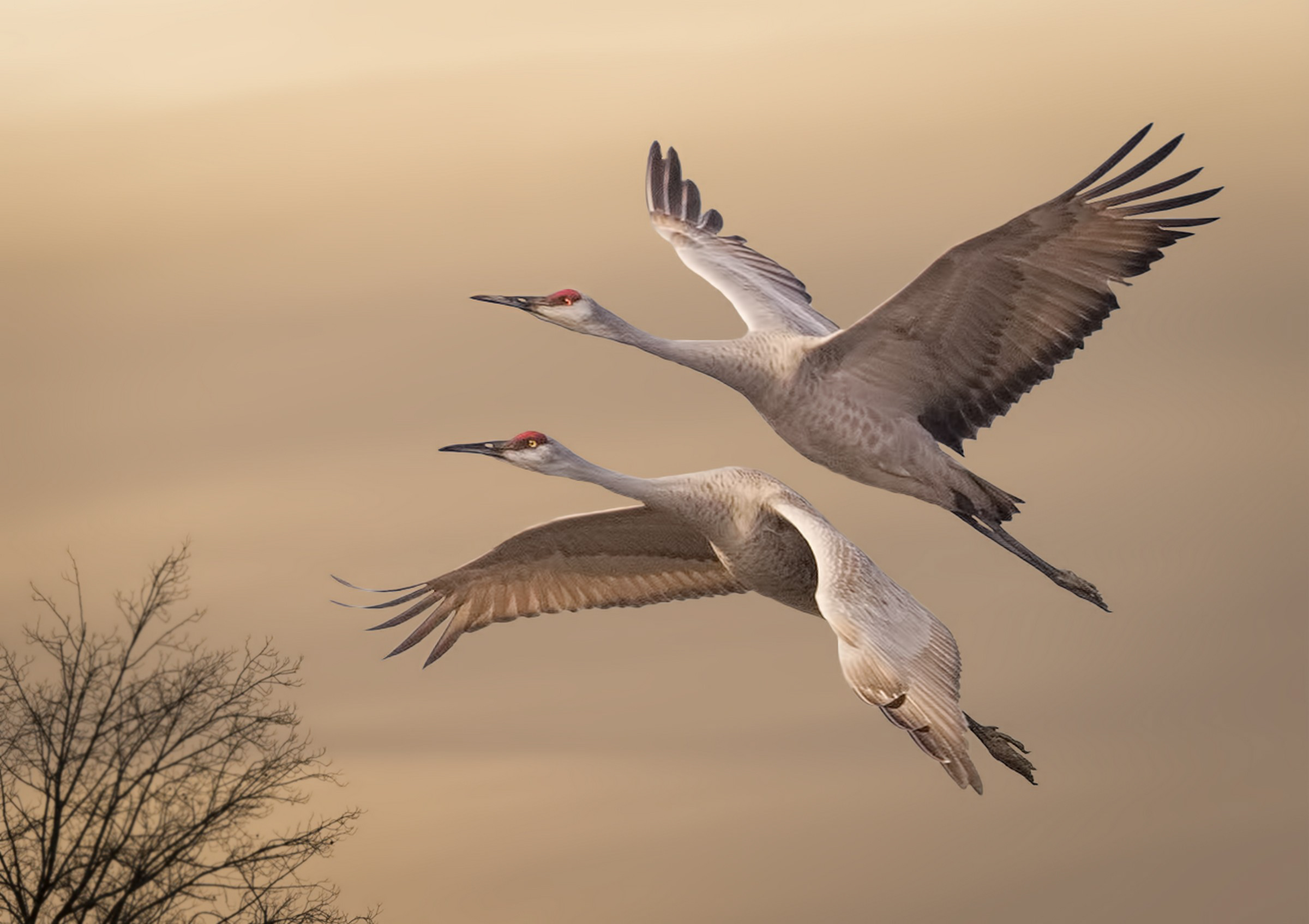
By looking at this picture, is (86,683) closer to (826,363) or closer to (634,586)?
(634,586)

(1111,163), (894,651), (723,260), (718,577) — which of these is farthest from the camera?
(723,260)

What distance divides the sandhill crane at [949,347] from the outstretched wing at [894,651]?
6.20 feet

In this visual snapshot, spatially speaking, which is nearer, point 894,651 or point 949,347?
point 894,651

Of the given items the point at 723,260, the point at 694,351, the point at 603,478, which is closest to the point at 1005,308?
the point at 694,351

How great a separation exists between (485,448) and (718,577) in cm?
267

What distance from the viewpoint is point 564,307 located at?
1262 cm

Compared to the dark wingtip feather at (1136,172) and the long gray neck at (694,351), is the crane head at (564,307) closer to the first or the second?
the long gray neck at (694,351)

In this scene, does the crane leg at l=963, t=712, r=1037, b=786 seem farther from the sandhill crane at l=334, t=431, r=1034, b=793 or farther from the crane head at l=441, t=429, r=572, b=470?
the crane head at l=441, t=429, r=572, b=470

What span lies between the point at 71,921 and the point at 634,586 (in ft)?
26.6

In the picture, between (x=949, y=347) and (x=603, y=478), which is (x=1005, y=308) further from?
(x=603, y=478)

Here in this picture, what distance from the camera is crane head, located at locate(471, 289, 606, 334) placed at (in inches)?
496

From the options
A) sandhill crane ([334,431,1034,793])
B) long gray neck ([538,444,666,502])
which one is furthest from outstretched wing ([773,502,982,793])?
long gray neck ([538,444,666,502])

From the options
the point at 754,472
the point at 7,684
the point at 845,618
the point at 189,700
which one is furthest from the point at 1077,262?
the point at 7,684

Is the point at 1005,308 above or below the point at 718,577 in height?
above
